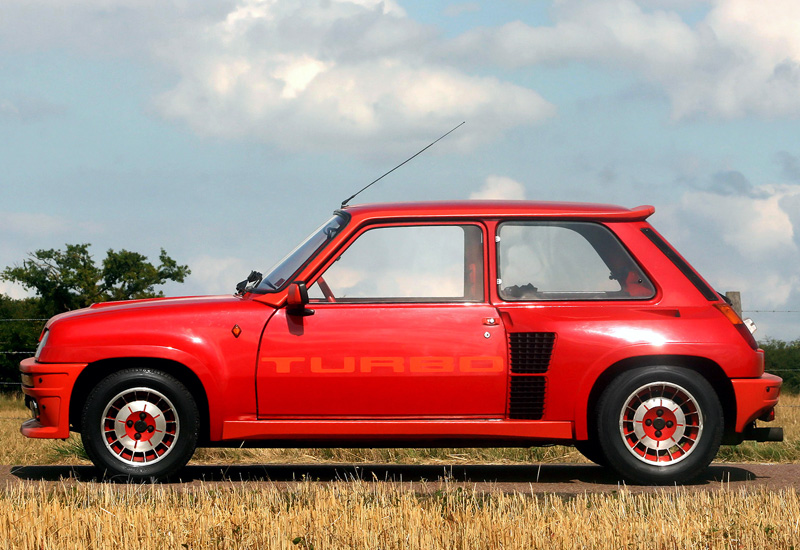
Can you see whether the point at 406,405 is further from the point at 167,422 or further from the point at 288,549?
the point at 288,549

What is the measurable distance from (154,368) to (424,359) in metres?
1.85

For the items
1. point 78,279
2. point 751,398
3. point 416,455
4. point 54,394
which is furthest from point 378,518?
point 78,279

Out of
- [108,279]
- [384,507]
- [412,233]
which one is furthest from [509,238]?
[108,279]

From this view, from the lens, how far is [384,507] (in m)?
6.12

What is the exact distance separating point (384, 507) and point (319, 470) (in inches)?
113

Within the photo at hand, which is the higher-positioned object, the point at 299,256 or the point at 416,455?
the point at 299,256

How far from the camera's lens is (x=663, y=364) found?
25.5ft

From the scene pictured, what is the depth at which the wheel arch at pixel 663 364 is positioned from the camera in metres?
7.68

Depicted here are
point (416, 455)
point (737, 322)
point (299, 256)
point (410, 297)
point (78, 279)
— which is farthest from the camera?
point (78, 279)

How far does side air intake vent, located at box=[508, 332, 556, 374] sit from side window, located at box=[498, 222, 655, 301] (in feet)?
1.00

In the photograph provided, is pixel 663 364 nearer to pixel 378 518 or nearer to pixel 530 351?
pixel 530 351

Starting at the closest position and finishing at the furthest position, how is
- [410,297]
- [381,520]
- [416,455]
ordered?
[381,520] < [410,297] < [416,455]

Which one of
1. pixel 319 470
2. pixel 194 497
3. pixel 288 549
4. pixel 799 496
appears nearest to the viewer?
pixel 288 549

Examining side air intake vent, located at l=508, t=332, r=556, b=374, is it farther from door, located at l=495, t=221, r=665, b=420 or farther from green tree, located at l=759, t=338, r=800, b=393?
green tree, located at l=759, t=338, r=800, b=393
